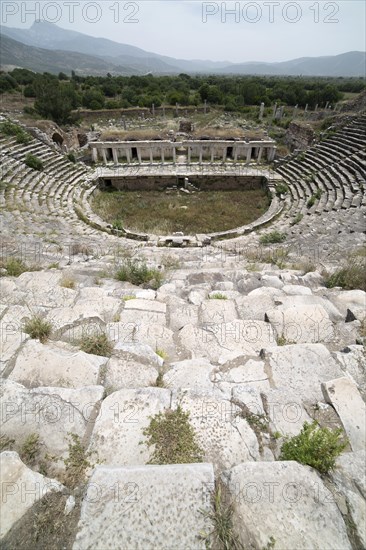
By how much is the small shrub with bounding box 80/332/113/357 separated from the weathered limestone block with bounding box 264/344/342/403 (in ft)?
6.21

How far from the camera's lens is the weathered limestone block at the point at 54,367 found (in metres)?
2.83

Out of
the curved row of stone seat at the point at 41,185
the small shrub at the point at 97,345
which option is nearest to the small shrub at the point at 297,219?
the curved row of stone seat at the point at 41,185

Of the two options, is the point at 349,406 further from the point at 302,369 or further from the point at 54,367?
the point at 54,367

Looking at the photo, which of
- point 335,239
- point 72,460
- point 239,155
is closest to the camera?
point 72,460

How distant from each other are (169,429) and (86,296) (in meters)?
3.16

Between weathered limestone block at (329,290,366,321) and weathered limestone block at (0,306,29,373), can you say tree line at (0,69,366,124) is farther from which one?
weathered limestone block at (329,290,366,321)

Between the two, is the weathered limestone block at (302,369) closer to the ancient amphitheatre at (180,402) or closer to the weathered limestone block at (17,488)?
the ancient amphitheatre at (180,402)

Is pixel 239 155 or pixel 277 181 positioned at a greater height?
pixel 239 155

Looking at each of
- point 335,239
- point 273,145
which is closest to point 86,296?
point 335,239

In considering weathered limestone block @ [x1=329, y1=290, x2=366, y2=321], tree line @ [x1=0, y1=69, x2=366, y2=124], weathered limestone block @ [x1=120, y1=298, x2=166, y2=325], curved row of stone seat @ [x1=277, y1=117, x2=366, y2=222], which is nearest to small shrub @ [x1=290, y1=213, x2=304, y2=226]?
curved row of stone seat @ [x1=277, y1=117, x2=366, y2=222]

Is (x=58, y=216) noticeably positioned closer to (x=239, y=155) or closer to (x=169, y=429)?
(x=169, y=429)

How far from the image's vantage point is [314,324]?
3871 mm

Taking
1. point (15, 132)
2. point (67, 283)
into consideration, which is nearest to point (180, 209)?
point (67, 283)

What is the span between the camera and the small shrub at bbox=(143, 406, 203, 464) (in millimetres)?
2053
